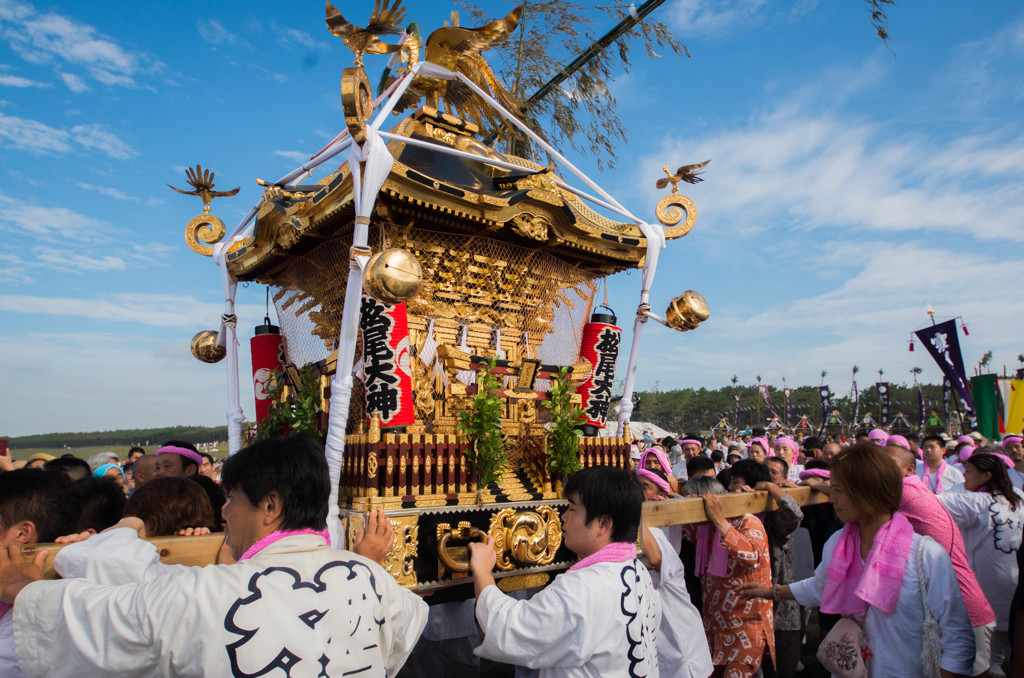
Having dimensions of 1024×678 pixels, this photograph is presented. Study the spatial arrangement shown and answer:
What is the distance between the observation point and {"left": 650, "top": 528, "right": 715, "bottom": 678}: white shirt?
141 inches

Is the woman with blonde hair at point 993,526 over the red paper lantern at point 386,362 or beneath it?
beneath

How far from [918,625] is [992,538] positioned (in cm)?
328

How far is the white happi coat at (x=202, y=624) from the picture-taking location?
67.6 inches

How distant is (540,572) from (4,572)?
325cm

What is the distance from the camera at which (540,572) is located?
Result: 448 centimetres

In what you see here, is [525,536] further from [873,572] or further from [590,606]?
[873,572]

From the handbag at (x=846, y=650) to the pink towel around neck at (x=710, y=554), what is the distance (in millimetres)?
917

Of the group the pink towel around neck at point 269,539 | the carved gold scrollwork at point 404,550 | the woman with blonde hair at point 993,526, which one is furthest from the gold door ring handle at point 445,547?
the woman with blonde hair at point 993,526

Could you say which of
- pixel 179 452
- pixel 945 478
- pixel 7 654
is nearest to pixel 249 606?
pixel 7 654

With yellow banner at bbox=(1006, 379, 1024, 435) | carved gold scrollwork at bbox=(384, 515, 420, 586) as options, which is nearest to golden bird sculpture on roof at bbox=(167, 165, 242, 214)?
carved gold scrollwork at bbox=(384, 515, 420, 586)

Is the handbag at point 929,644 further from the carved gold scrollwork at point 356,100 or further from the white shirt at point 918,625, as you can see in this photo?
the carved gold scrollwork at point 356,100

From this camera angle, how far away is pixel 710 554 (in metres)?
4.40

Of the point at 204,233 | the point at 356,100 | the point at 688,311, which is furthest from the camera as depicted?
the point at 204,233

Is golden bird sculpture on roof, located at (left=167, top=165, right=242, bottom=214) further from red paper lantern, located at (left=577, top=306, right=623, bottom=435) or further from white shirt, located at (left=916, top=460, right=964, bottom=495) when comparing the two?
white shirt, located at (left=916, top=460, right=964, bottom=495)
